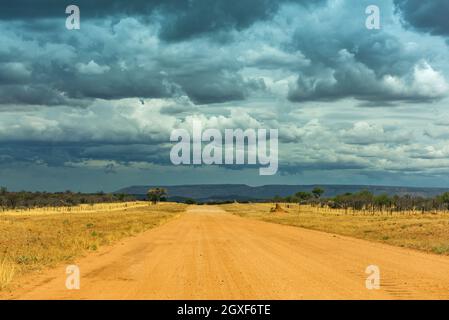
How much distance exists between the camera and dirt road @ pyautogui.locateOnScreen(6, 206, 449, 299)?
13.0m

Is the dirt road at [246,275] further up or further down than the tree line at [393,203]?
further up

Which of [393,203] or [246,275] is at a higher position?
[246,275]

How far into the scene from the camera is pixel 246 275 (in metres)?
16.3

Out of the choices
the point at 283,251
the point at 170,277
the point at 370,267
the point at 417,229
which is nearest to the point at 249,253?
the point at 283,251

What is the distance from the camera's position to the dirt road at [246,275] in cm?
1304

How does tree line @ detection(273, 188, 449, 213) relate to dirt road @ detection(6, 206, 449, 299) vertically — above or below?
below

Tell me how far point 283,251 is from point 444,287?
11027 millimetres

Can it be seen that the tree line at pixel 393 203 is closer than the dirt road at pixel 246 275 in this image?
No

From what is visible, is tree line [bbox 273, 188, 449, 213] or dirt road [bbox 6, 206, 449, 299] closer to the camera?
dirt road [bbox 6, 206, 449, 299]

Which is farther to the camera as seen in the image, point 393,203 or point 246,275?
point 393,203

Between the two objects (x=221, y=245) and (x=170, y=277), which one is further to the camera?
(x=221, y=245)
